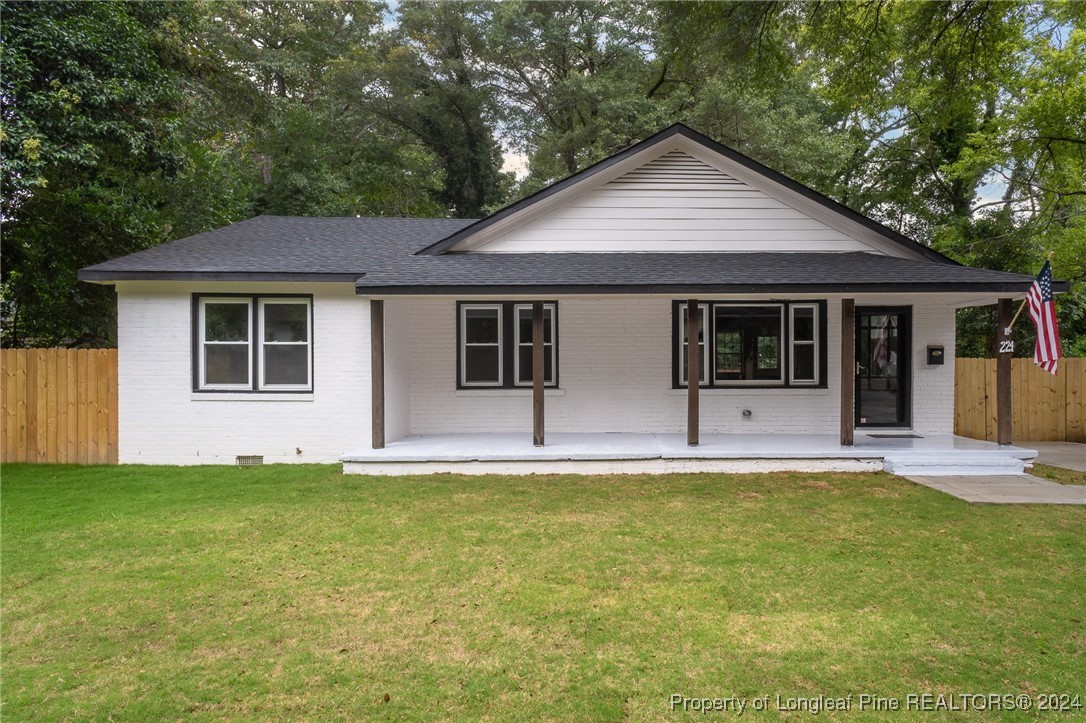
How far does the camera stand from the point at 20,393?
29.8 ft

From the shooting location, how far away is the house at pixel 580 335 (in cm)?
855

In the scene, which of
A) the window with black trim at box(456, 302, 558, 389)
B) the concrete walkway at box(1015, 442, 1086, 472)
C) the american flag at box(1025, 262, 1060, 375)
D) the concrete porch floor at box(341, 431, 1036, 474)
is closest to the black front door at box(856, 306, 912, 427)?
the concrete porch floor at box(341, 431, 1036, 474)

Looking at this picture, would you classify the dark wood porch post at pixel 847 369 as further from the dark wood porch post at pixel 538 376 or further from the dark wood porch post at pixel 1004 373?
the dark wood porch post at pixel 538 376

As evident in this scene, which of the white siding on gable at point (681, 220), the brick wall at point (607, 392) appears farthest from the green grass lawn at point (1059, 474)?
the white siding on gable at point (681, 220)

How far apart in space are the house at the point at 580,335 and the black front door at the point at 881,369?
4cm

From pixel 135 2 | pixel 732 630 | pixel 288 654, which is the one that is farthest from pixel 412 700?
pixel 135 2

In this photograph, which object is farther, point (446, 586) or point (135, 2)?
point (135, 2)

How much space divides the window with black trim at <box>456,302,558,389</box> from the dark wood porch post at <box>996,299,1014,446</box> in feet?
22.3

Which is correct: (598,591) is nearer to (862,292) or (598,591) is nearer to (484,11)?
(862,292)

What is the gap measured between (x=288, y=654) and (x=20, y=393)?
8.65 m

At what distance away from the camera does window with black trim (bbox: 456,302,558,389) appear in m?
10.5

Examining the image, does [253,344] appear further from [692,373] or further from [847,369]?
[847,369]

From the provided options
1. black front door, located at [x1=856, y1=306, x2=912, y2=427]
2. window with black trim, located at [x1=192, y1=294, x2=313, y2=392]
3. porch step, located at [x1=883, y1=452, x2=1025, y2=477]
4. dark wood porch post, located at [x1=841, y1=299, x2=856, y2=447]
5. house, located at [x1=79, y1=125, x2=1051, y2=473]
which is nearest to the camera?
porch step, located at [x1=883, y1=452, x2=1025, y2=477]

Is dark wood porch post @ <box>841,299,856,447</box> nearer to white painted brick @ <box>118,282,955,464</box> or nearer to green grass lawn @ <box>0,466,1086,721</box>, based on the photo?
white painted brick @ <box>118,282,955,464</box>
